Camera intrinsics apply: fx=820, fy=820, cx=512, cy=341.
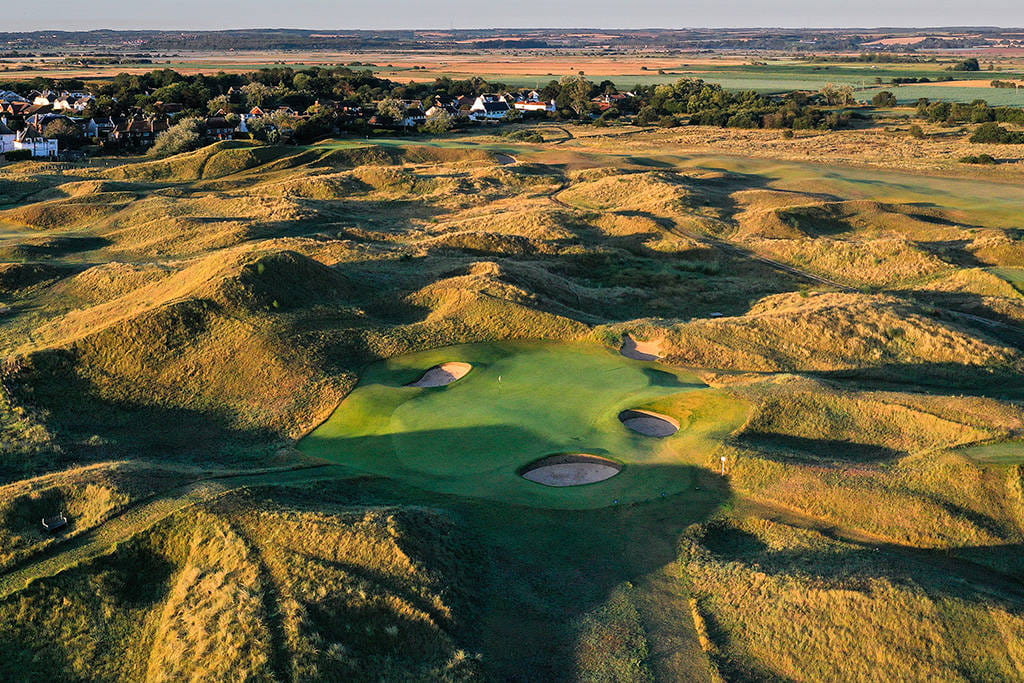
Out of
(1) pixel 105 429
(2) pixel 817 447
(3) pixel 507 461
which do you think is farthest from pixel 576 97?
(3) pixel 507 461

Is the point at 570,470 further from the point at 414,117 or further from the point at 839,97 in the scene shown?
the point at 839,97

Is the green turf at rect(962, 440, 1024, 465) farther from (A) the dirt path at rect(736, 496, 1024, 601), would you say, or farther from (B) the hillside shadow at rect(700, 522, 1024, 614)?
(A) the dirt path at rect(736, 496, 1024, 601)

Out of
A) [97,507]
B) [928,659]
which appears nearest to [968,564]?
[928,659]

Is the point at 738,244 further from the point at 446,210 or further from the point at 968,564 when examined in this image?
the point at 968,564

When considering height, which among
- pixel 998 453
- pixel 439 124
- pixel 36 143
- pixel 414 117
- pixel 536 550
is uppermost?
pixel 414 117

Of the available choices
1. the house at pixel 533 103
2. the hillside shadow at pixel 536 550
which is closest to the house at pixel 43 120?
the house at pixel 533 103

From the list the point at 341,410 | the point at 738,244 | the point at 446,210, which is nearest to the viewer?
the point at 341,410

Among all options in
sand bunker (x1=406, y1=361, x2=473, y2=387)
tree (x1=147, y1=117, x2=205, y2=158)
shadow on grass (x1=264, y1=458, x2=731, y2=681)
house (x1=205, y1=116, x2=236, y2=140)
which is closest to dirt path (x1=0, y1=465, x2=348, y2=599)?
shadow on grass (x1=264, y1=458, x2=731, y2=681)

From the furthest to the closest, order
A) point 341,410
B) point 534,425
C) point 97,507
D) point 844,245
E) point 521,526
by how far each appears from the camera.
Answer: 1. point 844,245
2. point 341,410
3. point 534,425
4. point 521,526
5. point 97,507
